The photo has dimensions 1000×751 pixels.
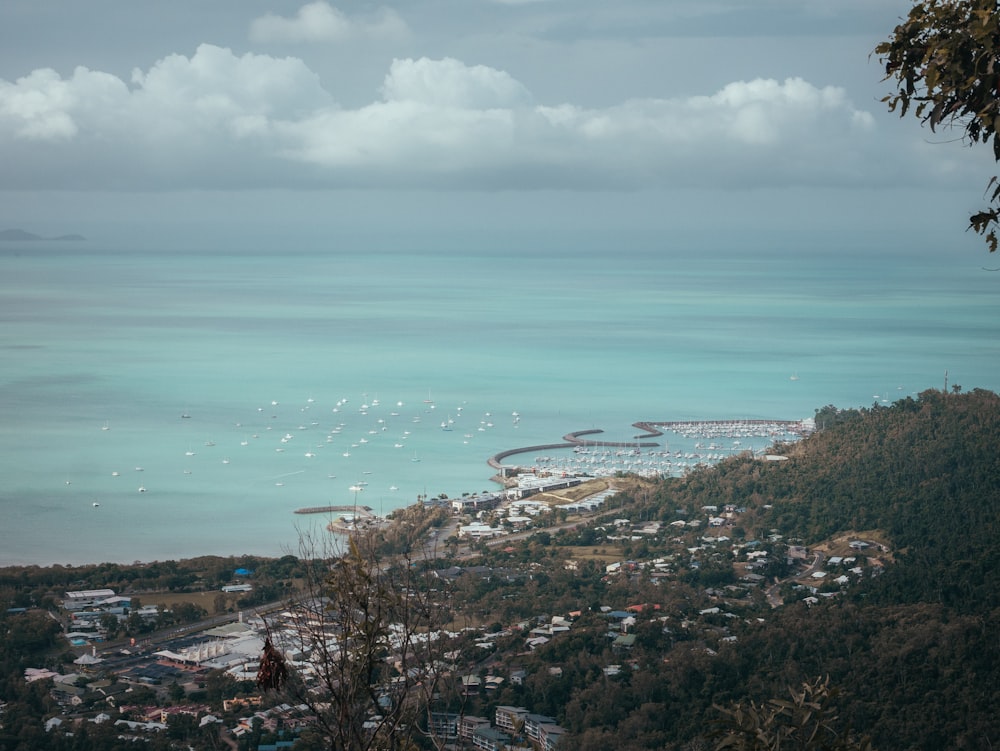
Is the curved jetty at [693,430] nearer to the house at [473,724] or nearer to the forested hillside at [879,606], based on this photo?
the forested hillside at [879,606]

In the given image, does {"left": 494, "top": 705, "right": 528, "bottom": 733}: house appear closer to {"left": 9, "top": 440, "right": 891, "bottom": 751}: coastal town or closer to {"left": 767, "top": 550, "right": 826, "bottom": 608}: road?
{"left": 9, "top": 440, "right": 891, "bottom": 751}: coastal town

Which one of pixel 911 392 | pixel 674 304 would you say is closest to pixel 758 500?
pixel 911 392

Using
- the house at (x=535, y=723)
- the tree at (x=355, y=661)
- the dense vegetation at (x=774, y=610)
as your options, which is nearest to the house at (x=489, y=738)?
the house at (x=535, y=723)

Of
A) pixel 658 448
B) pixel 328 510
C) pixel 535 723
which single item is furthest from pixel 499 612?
pixel 658 448

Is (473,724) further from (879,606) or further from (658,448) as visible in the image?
(658,448)

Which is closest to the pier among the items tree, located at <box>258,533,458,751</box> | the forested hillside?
the forested hillside

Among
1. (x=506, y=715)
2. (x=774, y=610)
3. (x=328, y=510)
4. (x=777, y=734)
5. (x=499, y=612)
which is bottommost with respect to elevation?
(x=506, y=715)

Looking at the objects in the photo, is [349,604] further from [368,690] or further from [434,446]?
[434,446]
